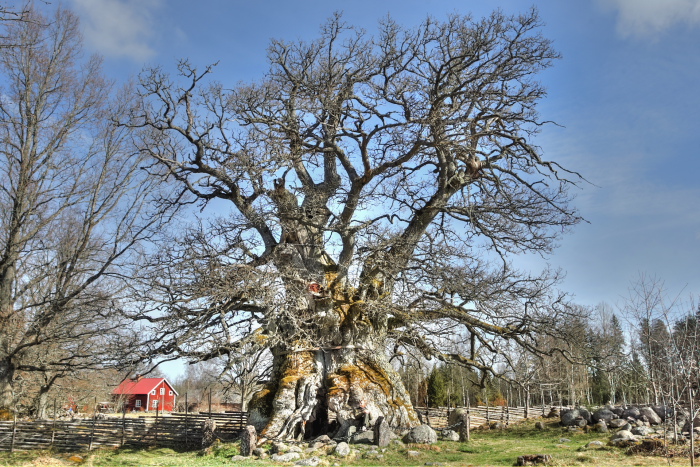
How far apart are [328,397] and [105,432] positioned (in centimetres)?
808

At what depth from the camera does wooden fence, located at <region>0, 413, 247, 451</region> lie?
16.2 metres

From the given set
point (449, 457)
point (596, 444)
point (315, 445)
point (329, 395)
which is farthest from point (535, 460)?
point (329, 395)

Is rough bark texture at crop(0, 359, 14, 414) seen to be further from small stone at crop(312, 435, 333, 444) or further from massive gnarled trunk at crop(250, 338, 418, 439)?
small stone at crop(312, 435, 333, 444)

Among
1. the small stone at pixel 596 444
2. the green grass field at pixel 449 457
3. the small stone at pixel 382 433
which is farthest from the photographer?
the small stone at pixel 596 444

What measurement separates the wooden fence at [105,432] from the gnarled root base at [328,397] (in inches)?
133

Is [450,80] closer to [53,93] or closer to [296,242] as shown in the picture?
[296,242]

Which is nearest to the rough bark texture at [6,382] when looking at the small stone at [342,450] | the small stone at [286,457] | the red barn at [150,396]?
the small stone at [286,457]

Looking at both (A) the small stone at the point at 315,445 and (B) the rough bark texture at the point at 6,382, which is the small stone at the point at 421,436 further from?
(B) the rough bark texture at the point at 6,382

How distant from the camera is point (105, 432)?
54.7ft

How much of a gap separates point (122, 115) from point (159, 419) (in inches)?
376

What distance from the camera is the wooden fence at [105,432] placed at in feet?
53.2

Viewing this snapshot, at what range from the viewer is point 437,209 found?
1479 cm

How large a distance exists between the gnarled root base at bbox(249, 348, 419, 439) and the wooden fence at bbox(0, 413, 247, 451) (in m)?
3.37

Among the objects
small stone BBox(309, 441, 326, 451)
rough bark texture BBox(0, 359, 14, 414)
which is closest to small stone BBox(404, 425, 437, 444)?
small stone BBox(309, 441, 326, 451)
